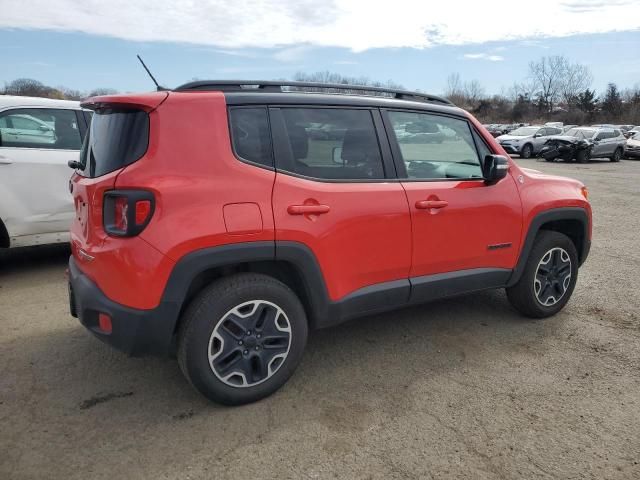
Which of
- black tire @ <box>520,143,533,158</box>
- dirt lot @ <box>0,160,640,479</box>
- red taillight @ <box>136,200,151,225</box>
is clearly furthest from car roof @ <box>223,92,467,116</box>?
black tire @ <box>520,143,533,158</box>

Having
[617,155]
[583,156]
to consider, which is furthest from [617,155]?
[583,156]

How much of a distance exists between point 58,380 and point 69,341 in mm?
615

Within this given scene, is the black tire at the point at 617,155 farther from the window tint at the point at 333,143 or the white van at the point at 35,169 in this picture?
the white van at the point at 35,169

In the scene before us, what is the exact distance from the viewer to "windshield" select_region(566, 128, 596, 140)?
23.2m

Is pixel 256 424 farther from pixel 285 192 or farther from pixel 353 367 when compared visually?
pixel 285 192

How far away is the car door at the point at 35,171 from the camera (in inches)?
199

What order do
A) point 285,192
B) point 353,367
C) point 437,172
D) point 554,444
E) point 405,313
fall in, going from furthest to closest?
1. point 405,313
2. point 437,172
3. point 353,367
4. point 285,192
5. point 554,444

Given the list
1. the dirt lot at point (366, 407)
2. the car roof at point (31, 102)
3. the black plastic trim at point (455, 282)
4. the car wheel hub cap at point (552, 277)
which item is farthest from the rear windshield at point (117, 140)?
the car wheel hub cap at point (552, 277)

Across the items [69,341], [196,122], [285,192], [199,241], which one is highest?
[196,122]

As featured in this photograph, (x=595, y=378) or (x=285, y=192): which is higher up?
(x=285, y=192)

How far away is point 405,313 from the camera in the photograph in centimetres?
438

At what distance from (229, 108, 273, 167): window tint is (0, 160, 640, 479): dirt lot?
1436 mm

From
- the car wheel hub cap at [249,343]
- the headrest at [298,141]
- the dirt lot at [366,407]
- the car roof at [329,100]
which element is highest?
the car roof at [329,100]

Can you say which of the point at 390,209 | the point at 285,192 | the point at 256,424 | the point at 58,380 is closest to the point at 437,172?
the point at 390,209
